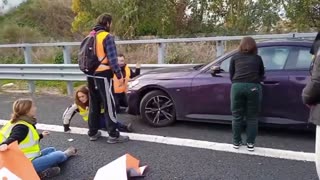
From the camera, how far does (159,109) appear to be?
19.8 feet

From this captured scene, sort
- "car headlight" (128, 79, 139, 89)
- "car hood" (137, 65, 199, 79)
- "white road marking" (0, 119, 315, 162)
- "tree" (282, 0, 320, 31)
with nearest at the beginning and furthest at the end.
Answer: "white road marking" (0, 119, 315, 162)
"car hood" (137, 65, 199, 79)
"car headlight" (128, 79, 139, 89)
"tree" (282, 0, 320, 31)

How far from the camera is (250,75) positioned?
470 cm

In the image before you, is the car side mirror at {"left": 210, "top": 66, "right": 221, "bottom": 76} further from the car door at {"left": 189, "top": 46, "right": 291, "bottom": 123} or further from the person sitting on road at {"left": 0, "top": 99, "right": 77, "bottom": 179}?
the person sitting on road at {"left": 0, "top": 99, "right": 77, "bottom": 179}

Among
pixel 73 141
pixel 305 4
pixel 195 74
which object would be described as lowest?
pixel 73 141

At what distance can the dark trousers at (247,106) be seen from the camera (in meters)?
4.70

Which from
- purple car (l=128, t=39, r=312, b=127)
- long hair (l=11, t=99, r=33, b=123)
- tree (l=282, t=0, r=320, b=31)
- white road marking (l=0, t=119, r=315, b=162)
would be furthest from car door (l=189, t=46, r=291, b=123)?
tree (l=282, t=0, r=320, b=31)

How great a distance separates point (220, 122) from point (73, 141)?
212cm

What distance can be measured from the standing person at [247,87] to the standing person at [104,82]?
1536mm

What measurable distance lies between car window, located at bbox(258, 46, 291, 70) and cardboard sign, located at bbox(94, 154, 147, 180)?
2345mm

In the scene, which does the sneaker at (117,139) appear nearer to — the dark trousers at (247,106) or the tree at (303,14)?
the dark trousers at (247,106)

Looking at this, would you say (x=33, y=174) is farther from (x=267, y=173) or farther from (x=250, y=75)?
(x=250, y=75)

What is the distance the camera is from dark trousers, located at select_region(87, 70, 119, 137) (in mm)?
5211

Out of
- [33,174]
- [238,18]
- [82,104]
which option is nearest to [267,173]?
[33,174]

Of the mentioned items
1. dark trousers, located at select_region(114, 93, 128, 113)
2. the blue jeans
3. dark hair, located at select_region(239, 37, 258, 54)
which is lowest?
the blue jeans
